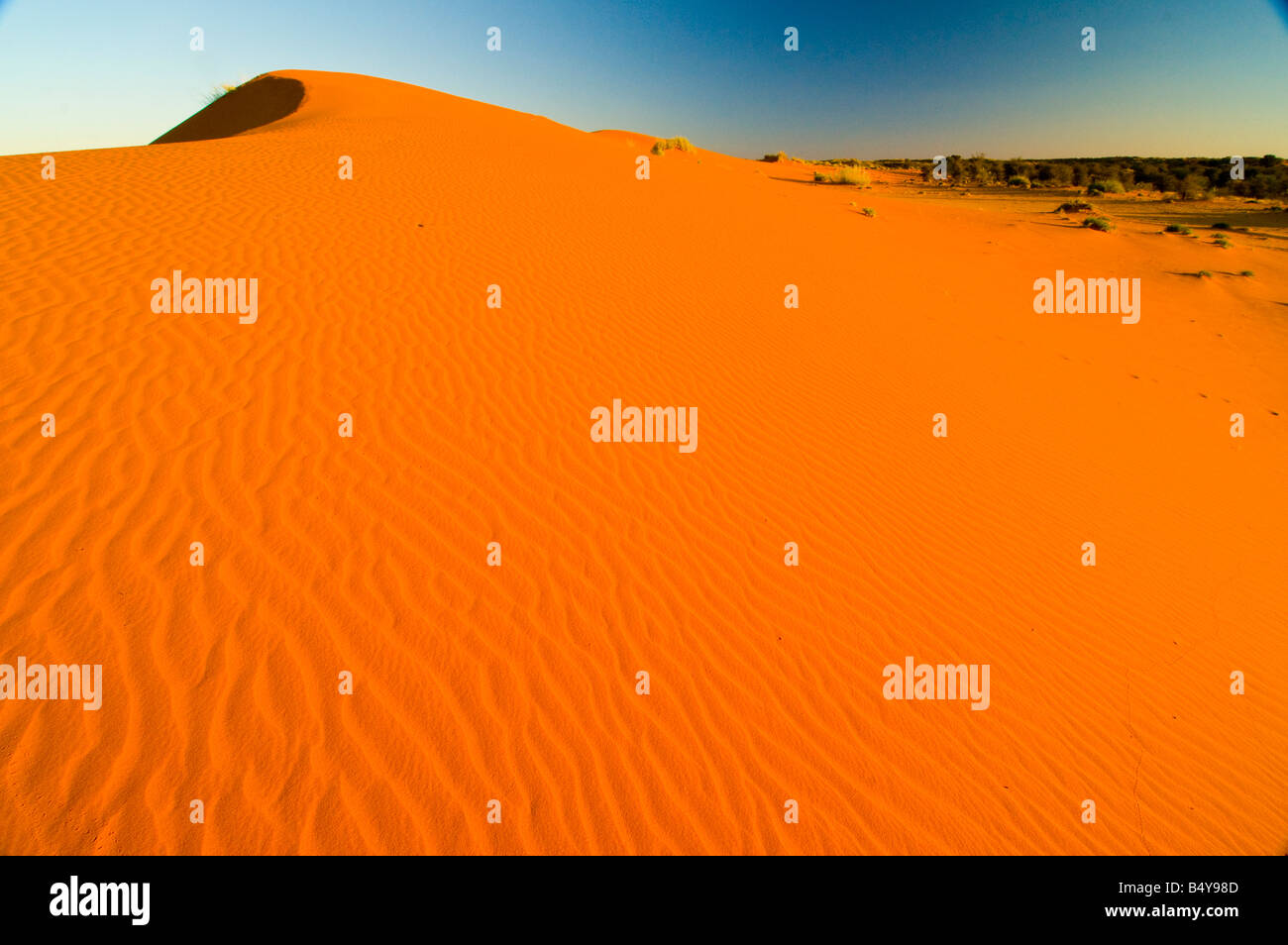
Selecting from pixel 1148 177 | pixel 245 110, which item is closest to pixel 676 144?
pixel 245 110

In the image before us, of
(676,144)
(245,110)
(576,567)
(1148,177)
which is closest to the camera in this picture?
(576,567)

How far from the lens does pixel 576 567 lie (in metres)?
3.90

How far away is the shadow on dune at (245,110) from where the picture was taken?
20.9 meters

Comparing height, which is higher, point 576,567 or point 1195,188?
point 1195,188

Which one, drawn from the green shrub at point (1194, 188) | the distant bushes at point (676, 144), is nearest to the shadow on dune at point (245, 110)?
the distant bushes at point (676, 144)

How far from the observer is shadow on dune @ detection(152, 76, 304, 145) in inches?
824

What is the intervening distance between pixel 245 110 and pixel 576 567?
2912 centimetres

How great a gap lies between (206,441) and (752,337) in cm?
611

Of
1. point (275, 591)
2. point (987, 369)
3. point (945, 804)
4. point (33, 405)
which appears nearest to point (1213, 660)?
point (945, 804)

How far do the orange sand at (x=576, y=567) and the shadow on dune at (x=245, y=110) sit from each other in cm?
1595

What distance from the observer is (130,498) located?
3.72 m

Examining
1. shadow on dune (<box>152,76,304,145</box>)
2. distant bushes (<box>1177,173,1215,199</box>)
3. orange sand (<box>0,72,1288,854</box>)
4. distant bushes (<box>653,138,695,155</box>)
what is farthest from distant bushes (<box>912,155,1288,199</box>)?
shadow on dune (<box>152,76,304,145</box>)

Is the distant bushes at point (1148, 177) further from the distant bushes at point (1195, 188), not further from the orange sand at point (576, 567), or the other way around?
the orange sand at point (576, 567)

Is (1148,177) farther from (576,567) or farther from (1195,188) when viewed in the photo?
(576,567)
